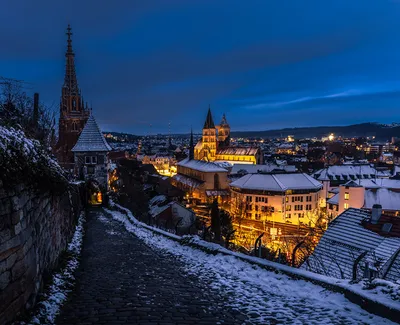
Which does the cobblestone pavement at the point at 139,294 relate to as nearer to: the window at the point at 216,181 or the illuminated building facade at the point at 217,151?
the window at the point at 216,181

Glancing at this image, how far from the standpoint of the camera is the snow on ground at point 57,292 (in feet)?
17.6

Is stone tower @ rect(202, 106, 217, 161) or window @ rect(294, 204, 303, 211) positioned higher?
stone tower @ rect(202, 106, 217, 161)

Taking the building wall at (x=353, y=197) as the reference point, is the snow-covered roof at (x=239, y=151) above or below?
above

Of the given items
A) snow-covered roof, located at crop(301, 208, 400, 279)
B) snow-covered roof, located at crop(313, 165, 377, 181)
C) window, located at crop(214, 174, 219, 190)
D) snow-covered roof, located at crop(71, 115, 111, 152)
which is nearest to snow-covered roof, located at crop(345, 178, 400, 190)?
snow-covered roof, located at crop(313, 165, 377, 181)

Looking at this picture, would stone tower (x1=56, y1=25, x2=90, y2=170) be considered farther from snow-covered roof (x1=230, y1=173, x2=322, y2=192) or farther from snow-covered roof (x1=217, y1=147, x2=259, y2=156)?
snow-covered roof (x1=217, y1=147, x2=259, y2=156)

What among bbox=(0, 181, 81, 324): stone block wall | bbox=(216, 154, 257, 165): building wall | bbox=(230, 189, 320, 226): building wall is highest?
bbox=(216, 154, 257, 165): building wall

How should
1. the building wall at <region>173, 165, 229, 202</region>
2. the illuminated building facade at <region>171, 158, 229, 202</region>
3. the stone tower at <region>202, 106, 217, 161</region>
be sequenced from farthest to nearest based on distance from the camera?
the stone tower at <region>202, 106, 217, 161</region> → the building wall at <region>173, 165, 229, 202</region> → the illuminated building facade at <region>171, 158, 229, 202</region>

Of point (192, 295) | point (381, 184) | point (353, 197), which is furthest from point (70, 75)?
point (192, 295)

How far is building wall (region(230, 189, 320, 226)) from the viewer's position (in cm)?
4500

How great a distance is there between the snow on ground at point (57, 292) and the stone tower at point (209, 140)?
9210 centimetres

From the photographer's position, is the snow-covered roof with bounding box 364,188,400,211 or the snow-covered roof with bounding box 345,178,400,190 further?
the snow-covered roof with bounding box 345,178,400,190

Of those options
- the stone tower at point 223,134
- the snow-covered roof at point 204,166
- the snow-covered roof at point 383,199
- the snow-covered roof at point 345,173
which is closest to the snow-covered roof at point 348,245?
the snow-covered roof at point 383,199

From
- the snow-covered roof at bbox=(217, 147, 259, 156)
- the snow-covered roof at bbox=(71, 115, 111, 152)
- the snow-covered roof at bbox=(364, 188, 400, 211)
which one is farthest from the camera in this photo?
the snow-covered roof at bbox=(217, 147, 259, 156)

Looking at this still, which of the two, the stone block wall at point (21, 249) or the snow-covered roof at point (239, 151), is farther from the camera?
the snow-covered roof at point (239, 151)
